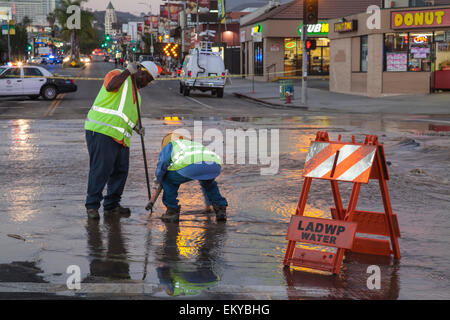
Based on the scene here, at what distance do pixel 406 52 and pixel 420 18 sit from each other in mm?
1782

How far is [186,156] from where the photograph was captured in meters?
7.56

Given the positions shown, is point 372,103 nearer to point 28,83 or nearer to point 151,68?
point 28,83

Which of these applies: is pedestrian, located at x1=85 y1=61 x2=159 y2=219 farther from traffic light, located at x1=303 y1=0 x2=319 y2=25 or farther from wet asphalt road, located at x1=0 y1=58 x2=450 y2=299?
traffic light, located at x1=303 y1=0 x2=319 y2=25

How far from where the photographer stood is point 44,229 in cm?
741

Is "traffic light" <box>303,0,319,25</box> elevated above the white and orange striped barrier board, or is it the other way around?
"traffic light" <box>303,0,319,25</box>

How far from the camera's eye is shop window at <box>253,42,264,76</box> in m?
53.7

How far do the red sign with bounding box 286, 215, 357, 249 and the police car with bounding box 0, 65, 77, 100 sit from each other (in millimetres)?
26917

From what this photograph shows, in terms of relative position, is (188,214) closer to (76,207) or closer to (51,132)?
(76,207)

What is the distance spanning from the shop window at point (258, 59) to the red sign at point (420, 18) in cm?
2172

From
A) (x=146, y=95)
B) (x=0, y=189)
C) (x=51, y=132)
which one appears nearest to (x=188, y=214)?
(x=0, y=189)

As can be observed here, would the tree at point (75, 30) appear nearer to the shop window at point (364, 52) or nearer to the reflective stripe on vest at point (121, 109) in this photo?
the shop window at point (364, 52)

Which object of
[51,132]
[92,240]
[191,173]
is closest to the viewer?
[92,240]

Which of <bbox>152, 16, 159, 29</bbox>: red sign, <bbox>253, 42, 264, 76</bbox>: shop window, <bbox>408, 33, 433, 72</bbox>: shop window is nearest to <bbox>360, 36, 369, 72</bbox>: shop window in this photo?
<bbox>408, 33, 433, 72</bbox>: shop window
